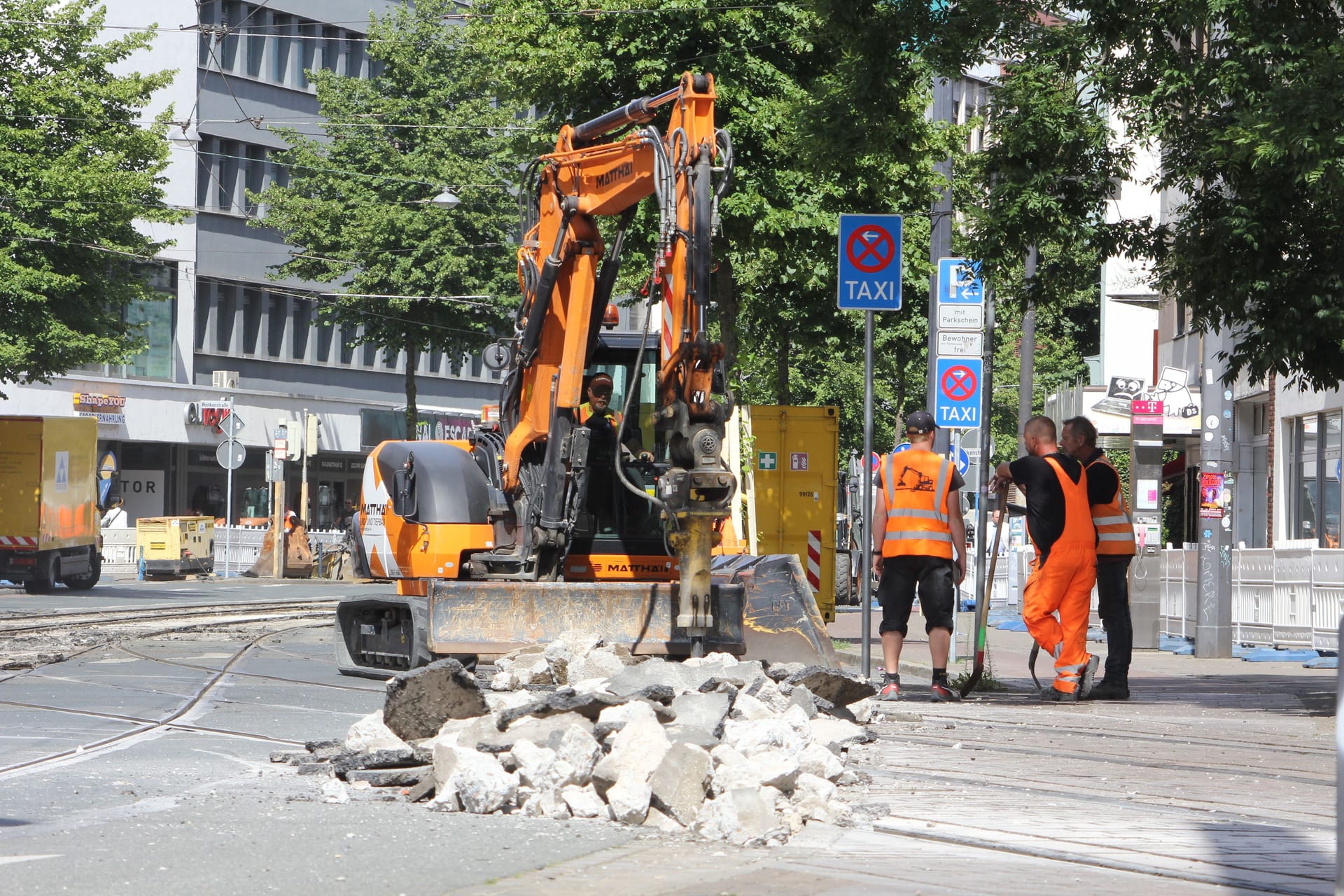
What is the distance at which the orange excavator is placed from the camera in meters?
11.5

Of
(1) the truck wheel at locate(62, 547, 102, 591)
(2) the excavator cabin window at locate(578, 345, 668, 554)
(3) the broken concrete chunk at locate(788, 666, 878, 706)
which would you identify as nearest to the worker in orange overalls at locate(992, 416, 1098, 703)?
(3) the broken concrete chunk at locate(788, 666, 878, 706)

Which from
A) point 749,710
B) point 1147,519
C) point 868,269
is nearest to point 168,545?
point 1147,519

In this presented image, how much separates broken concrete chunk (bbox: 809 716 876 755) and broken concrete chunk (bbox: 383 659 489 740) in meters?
1.66

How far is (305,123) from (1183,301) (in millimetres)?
42463

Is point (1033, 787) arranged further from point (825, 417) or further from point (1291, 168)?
point (825, 417)

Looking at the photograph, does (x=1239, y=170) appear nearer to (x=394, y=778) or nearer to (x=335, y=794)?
(x=394, y=778)

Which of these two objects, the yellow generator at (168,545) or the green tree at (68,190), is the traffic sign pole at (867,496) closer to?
the green tree at (68,190)

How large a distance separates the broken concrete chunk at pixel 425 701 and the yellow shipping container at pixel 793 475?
535 inches

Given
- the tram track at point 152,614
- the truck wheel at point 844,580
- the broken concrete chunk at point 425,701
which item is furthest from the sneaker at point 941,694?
the truck wheel at point 844,580

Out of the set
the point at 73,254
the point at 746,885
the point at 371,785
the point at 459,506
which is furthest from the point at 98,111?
the point at 746,885

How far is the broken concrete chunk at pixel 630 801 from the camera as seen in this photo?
21.9 ft

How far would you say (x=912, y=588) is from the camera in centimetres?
1183

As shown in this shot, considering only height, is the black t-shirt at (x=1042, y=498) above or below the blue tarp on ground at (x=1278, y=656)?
above

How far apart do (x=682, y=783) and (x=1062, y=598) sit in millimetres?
5829
